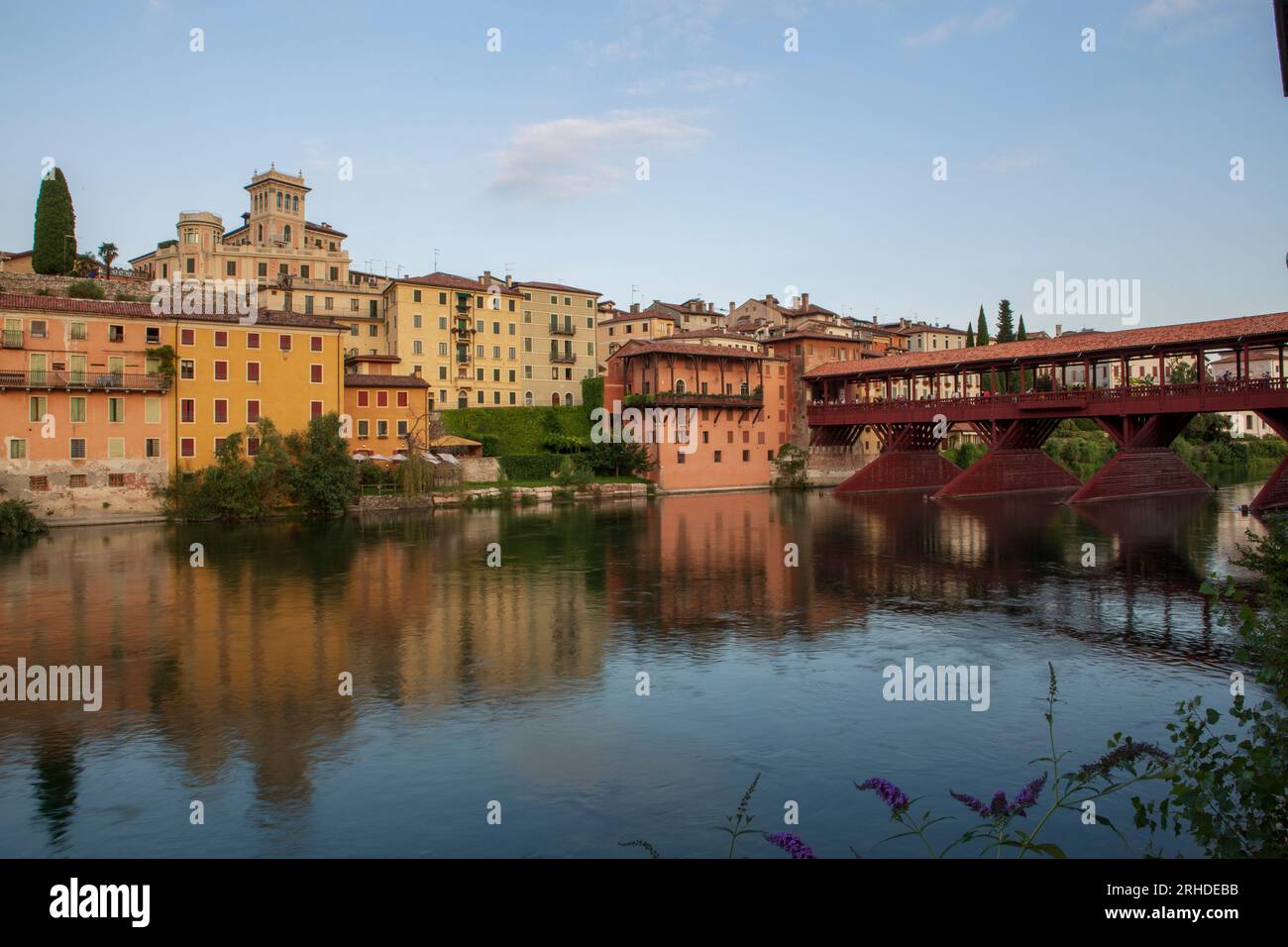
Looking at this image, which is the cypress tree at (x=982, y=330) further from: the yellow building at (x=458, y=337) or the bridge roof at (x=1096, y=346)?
the yellow building at (x=458, y=337)

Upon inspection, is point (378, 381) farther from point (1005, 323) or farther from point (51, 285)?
point (1005, 323)

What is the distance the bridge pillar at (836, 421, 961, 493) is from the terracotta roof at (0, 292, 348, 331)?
126 feet

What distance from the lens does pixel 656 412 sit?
65.7 metres

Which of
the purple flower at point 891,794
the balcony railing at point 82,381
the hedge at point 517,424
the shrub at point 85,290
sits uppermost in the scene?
the shrub at point 85,290

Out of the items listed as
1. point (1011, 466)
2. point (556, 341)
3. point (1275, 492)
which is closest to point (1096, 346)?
point (1011, 466)

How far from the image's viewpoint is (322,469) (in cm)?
4822

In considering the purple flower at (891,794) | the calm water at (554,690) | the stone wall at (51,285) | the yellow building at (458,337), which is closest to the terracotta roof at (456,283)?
the yellow building at (458,337)

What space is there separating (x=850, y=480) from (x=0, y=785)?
6084cm

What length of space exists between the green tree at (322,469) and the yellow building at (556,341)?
29.6m

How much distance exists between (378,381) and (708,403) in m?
24.5

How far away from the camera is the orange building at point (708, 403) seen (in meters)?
66.2
